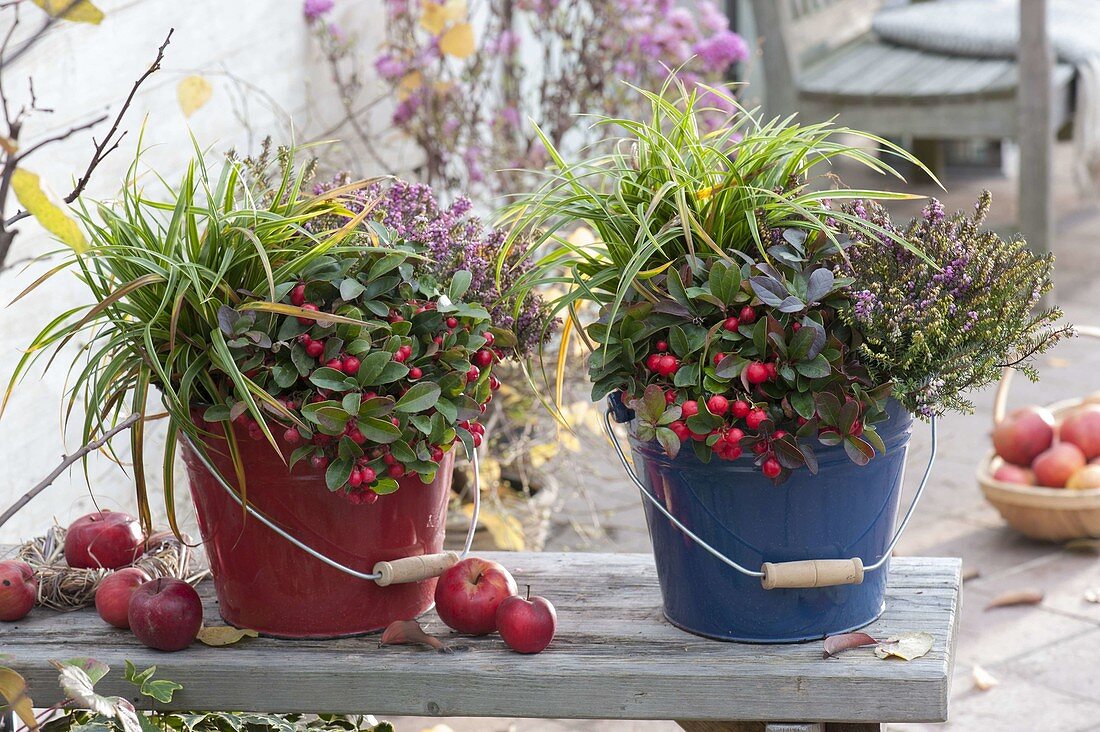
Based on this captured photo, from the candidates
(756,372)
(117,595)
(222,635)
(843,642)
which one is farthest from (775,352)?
(117,595)

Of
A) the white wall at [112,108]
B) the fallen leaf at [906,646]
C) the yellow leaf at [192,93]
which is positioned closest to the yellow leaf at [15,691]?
the fallen leaf at [906,646]

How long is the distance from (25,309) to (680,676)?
4.97ft

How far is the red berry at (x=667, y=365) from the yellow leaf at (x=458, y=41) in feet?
5.48

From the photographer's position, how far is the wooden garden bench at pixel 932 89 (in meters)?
4.32

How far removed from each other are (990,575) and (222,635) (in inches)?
78.5

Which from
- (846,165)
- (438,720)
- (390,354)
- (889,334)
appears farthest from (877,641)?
(846,165)

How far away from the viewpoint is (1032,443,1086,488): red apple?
2.83 m

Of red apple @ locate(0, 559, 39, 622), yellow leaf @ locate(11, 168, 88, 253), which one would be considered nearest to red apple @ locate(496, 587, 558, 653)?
red apple @ locate(0, 559, 39, 622)

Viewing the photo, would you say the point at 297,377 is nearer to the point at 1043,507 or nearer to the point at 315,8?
the point at 315,8

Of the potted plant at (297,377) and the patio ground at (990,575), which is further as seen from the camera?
the patio ground at (990,575)

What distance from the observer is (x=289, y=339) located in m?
1.22

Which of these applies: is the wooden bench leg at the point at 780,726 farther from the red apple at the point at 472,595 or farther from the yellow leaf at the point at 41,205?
the yellow leaf at the point at 41,205

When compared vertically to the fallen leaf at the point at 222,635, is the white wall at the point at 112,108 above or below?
above

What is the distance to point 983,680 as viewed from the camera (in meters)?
2.33
